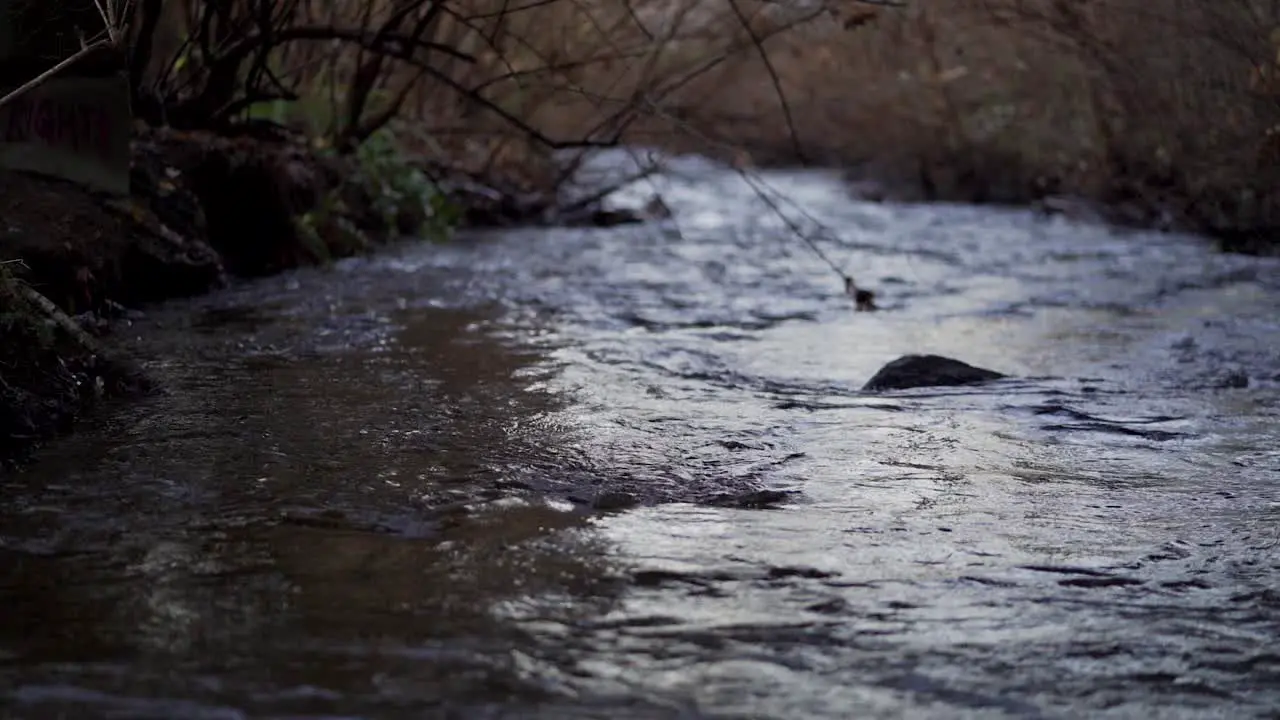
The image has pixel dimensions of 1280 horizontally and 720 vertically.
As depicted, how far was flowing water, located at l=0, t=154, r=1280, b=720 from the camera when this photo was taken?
2410 millimetres

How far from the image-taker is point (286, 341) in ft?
19.1

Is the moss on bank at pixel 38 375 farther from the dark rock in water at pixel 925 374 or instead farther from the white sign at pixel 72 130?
the dark rock in water at pixel 925 374

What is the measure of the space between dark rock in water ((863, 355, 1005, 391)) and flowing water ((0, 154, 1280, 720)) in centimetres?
11

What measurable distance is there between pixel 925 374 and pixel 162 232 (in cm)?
385

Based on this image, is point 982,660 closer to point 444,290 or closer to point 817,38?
point 444,290

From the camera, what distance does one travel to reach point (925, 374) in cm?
525

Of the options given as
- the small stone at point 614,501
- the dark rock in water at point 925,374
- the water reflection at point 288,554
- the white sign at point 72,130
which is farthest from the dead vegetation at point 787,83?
the small stone at point 614,501

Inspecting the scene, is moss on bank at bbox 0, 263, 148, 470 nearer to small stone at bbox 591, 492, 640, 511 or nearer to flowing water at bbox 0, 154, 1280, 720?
flowing water at bbox 0, 154, 1280, 720

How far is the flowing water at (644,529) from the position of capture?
2410 millimetres

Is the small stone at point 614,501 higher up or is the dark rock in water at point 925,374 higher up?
the dark rock in water at point 925,374

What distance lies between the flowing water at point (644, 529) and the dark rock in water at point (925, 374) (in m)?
0.11

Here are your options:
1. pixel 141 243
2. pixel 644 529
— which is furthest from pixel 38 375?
pixel 141 243

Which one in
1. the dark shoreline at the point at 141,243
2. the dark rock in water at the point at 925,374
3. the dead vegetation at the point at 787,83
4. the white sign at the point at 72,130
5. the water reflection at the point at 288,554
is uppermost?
the dead vegetation at the point at 787,83

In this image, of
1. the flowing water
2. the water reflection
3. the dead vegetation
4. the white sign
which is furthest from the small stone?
the white sign
